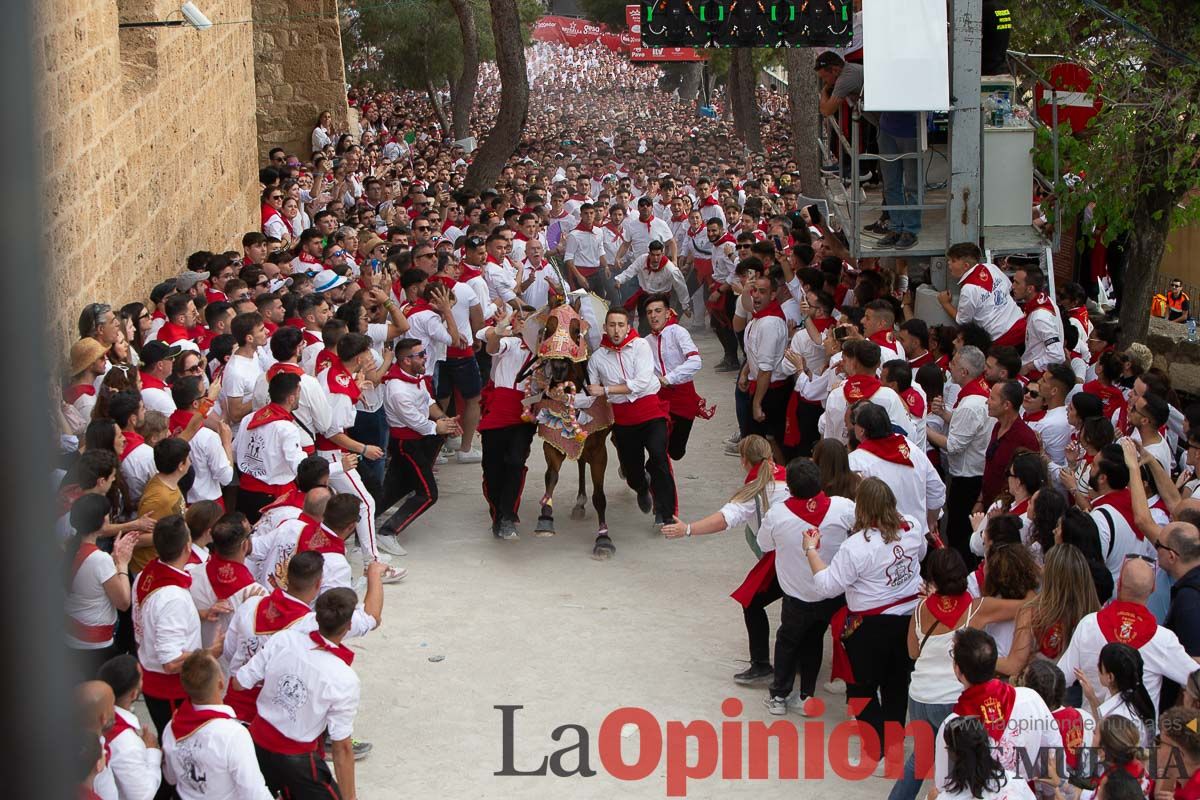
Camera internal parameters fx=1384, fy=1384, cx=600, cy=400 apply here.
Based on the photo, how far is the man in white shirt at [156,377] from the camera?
7547 millimetres

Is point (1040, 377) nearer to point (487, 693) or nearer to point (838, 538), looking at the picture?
point (838, 538)

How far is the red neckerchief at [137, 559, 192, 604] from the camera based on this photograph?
221 inches

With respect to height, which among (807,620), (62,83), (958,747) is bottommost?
(807,620)

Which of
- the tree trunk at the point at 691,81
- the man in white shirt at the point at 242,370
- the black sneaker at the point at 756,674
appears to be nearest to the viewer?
the black sneaker at the point at 756,674

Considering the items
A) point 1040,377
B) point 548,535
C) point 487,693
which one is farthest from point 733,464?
point 487,693

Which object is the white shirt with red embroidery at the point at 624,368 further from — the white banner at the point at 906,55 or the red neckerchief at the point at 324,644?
the red neckerchief at the point at 324,644

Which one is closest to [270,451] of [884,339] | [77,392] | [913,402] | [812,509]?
[77,392]

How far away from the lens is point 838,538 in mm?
6594

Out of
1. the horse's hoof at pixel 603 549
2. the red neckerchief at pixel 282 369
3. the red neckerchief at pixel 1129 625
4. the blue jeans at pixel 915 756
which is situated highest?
the red neckerchief at pixel 282 369

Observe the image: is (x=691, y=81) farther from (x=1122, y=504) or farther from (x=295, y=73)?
(x=1122, y=504)

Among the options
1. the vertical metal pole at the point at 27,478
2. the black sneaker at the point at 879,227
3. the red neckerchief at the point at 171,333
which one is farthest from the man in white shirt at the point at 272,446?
the vertical metal pole at the point at 27,478

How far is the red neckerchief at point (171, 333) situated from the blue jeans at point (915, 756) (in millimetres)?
5185

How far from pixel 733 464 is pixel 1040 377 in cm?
347

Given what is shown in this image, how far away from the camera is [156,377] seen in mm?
7715
